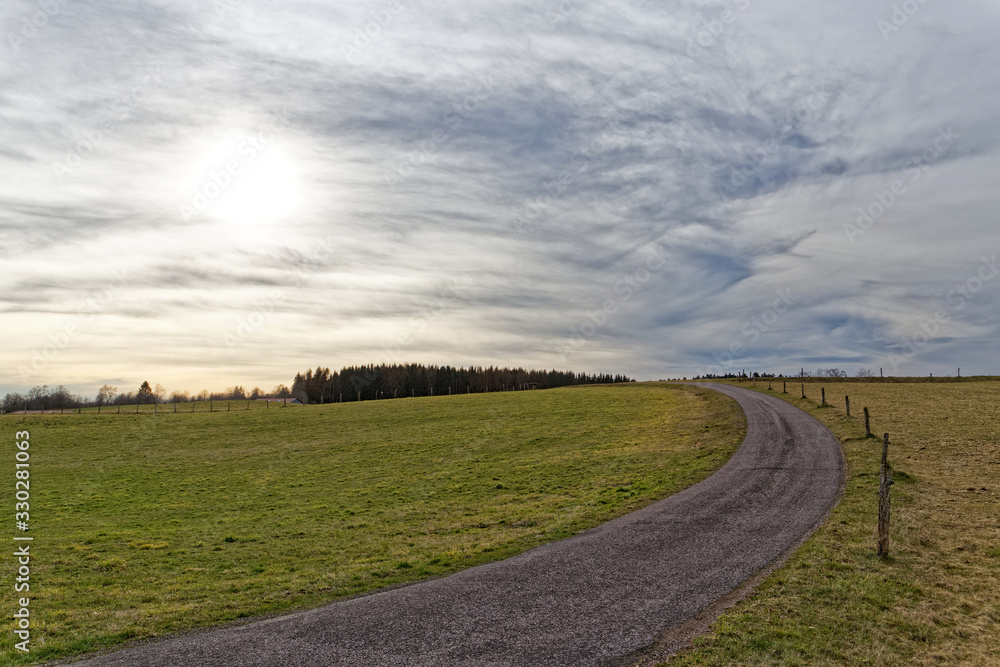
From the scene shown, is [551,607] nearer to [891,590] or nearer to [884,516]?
[891,590]

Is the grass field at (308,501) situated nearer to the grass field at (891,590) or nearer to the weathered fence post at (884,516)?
the grass field at (891,590)

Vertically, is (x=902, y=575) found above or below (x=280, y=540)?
above

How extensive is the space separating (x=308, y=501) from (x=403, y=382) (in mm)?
133625

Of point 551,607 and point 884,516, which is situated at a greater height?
point 884,516

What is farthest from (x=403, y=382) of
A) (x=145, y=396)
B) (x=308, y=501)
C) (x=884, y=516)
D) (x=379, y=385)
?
(x=884, y=516)

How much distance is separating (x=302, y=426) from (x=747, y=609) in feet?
212

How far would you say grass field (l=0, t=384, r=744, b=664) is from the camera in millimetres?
14133

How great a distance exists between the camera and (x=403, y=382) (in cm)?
16250

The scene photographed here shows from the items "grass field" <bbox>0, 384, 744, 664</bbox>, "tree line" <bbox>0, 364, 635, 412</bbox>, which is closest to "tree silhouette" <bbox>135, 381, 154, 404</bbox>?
"tree line" <bbox>0, 364, 635, 412</bbox>

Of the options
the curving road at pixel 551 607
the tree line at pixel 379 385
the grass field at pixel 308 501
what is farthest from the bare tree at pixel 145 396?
the curving road at pixel 551 607

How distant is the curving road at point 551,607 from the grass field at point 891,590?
3.11ft

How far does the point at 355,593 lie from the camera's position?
13.3m

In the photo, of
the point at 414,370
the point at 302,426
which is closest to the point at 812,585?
the point at 302,426

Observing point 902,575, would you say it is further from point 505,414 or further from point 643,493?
point 505,414
